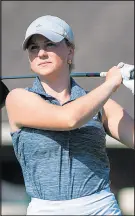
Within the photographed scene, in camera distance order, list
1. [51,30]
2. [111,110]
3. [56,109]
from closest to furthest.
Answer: [56,109], [51,30], [111,110]

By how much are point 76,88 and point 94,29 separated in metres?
5.87

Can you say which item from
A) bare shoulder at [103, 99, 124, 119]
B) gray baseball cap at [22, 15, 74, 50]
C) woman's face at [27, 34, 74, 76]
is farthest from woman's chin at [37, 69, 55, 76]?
bare shoulder at [103, 99, 124, 119]

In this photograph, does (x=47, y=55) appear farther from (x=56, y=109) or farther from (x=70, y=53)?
(x=56, y=109)

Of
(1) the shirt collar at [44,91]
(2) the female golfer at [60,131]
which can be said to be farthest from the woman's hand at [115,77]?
(1) the shirt collar at [44,91]

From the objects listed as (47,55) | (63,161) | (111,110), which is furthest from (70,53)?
(63,161)

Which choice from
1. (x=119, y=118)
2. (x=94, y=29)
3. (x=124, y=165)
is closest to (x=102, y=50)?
(x=94, y=29)

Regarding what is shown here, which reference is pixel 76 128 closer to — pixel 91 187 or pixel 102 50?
pixel 91 187

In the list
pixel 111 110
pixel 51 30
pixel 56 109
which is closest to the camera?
pixel 56 109

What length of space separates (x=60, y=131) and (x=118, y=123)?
0.26 m

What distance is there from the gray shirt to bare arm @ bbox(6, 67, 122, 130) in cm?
5

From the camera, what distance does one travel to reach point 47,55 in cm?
277

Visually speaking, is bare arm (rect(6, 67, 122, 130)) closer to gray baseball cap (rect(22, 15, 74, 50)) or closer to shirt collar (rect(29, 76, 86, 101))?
shirt collar (rect(29, 76, 86, 101))

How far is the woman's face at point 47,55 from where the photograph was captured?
2.75 metres

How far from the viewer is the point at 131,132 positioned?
9.18 ft
